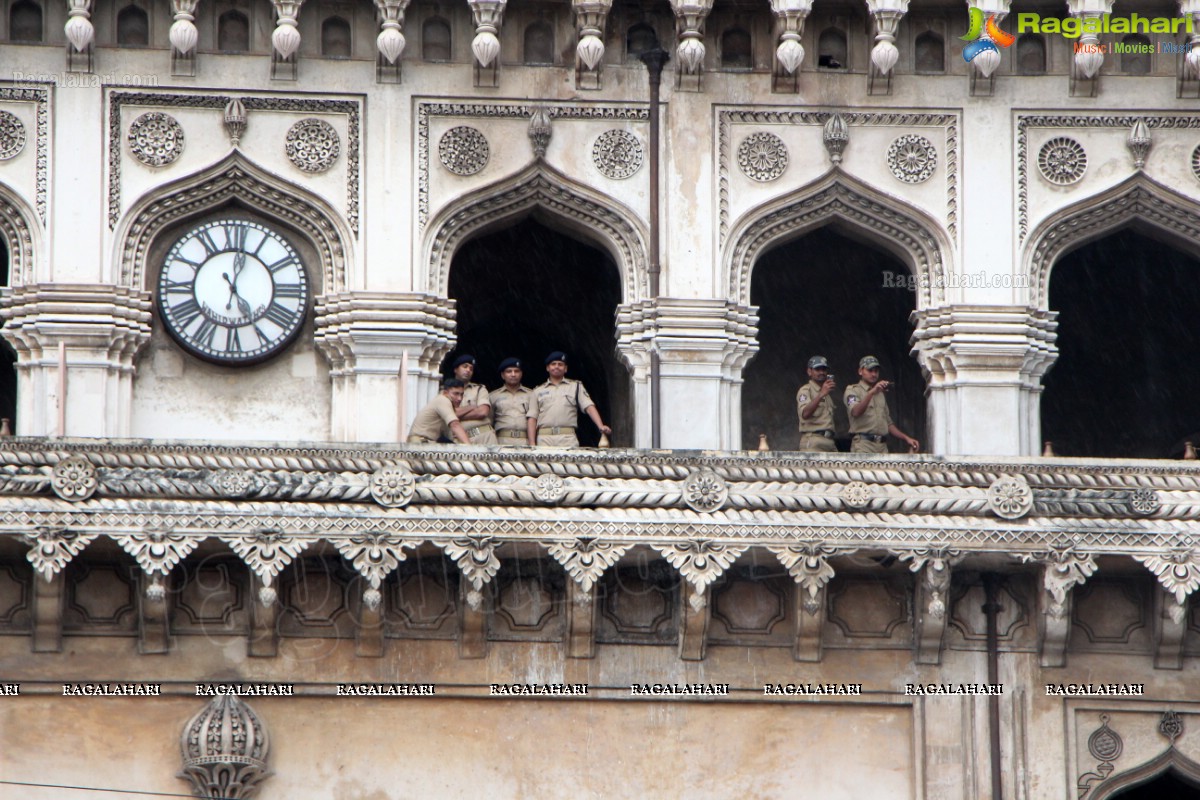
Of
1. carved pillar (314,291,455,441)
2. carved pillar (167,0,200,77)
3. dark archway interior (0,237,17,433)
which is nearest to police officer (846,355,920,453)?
carved pillar (314,291,455,441)

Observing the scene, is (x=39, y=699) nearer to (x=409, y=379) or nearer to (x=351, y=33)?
(x=409, y=379)

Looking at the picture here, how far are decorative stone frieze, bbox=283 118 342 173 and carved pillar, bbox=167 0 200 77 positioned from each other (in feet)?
3.31

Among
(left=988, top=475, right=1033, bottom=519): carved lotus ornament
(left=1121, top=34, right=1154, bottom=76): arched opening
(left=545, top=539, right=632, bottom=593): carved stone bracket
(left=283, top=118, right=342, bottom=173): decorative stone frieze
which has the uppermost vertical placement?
(left=1121, top=34, right=1154, bottom=76): arched opening

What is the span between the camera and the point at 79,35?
24.3 meters

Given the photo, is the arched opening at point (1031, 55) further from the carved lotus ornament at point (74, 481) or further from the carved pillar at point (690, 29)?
the carved lotus ornament at point (74, 481)

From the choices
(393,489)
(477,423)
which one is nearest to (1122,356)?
(477,423)

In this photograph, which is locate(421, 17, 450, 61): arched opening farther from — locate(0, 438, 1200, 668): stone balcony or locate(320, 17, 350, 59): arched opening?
locate(0, 438, 1200, 668): stone balcony

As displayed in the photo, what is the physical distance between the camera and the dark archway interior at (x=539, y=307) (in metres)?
27.4

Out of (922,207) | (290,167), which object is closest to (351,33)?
(290,167)

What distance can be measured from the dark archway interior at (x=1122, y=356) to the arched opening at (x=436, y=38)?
20.9ft

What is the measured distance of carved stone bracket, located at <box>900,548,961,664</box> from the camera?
21.7 meters

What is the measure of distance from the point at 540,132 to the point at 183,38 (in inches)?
121

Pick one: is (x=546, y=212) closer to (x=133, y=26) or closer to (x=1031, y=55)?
(x=133, y=26)

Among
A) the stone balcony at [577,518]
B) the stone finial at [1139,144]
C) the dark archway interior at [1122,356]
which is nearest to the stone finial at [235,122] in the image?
the stone balcony at [577,518]
